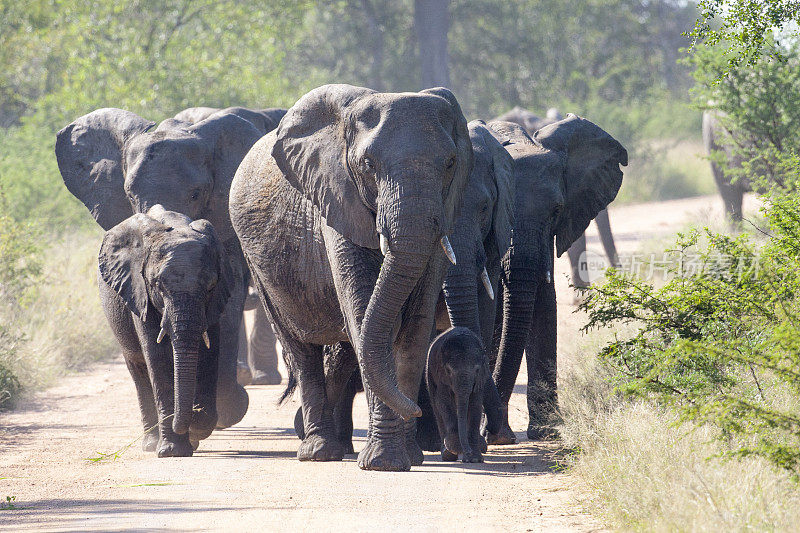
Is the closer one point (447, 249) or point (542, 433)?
point (447, 249)

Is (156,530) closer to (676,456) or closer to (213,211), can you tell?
(676,456)

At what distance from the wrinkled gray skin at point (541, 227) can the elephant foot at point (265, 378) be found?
458cm

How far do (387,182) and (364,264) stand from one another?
0.73 meters

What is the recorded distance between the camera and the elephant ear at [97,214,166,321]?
29.3 ft

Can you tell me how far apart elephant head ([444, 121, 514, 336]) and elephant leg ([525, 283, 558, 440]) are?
829 millimetres

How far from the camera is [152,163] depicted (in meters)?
10.6

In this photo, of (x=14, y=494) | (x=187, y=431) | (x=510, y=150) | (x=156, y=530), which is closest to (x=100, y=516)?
(x=156, y=530)

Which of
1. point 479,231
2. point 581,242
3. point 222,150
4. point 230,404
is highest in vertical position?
point 222,150

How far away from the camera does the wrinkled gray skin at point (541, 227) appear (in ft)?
29.5

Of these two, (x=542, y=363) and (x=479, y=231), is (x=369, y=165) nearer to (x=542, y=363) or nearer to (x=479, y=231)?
(x=479, y=231)

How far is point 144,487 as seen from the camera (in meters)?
7.20

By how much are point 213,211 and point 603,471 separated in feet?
17.3

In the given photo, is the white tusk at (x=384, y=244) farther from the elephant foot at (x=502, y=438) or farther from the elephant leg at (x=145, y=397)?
the elephant leg at (x=145, y=397)

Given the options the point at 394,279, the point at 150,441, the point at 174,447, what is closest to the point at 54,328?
the point at 150,441
